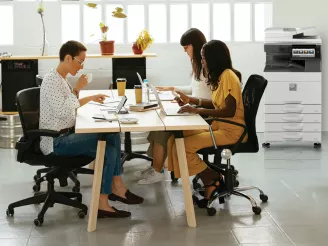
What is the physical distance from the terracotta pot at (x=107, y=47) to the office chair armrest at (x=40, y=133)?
122 inches

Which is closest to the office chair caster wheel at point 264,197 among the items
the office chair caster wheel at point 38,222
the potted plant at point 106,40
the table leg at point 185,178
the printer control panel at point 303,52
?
the table leg at point 185,178

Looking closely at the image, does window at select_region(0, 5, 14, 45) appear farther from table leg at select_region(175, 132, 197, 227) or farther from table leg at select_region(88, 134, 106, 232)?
table leg at select_region(175, 132, 197, 227)

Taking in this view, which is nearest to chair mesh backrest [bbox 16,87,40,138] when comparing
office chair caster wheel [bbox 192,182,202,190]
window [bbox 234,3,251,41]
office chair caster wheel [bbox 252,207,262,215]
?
office chair caster wheel [bbox 192,182,202,190]

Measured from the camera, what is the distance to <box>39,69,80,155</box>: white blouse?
4805 millimetres

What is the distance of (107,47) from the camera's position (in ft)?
25.2

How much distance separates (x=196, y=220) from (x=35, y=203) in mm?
1153

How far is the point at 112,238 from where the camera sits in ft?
14.4

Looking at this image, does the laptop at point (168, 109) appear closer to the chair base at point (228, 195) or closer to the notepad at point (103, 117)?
the notepad at point (103, 117)

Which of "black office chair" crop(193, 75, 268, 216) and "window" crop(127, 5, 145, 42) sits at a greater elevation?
"window" crop(127, 5, 145, 42)

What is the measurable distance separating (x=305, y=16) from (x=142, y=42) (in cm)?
200

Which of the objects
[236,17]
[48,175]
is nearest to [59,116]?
[48,175]

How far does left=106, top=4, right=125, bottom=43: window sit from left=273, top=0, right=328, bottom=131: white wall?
5.96ft

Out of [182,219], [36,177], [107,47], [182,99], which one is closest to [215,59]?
[182,99]

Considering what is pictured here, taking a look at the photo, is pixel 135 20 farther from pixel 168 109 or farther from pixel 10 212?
pixel 10 212
